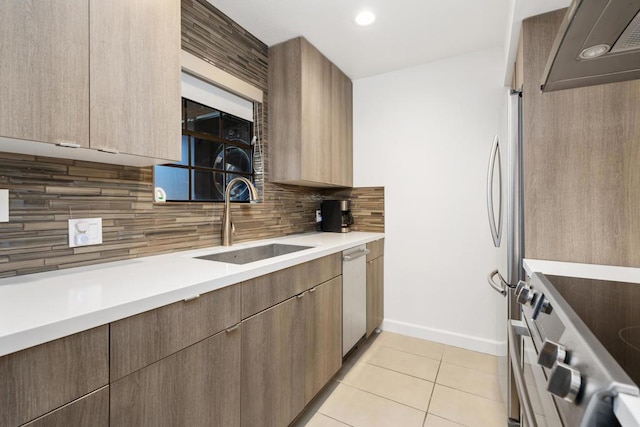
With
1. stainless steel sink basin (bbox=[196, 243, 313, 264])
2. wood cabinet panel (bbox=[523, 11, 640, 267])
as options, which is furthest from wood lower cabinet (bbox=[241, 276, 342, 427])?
wood cabinet panel (bbox=[523, 11, 640, 267])

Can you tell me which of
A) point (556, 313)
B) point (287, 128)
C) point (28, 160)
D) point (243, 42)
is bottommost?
point (556, 313)

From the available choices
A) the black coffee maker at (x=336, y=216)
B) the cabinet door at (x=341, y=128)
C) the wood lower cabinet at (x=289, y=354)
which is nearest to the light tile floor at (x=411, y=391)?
the wood lower cabinet at (x=289, y=354)

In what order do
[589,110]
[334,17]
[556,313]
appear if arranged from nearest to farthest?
[556,313]
[589,110]
[334,17]

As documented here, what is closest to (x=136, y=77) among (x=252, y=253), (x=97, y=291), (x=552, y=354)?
(x=97, y=291)

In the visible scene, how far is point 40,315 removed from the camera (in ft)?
2.23

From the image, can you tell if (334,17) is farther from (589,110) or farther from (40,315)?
(40,315)

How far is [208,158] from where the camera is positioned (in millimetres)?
1915

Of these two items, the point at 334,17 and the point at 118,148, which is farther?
Answer: the point at 334,17

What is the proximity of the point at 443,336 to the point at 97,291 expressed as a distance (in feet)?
8.22

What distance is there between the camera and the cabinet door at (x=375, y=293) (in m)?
2.43

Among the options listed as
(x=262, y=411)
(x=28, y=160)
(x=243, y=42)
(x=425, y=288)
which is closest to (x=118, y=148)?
(x=28, y=160)

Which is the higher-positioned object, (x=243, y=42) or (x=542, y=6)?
(x=243, y=42)

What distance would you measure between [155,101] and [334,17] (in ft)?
4.49

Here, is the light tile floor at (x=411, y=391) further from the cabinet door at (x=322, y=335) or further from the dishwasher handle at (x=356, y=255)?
the dishwasher handle at (x=356, y=255)
